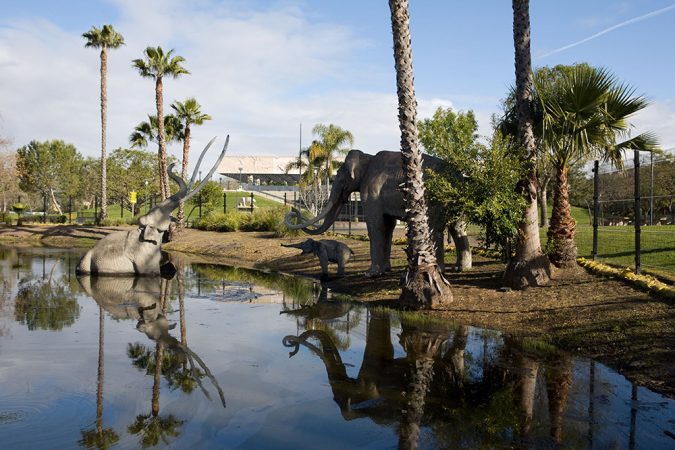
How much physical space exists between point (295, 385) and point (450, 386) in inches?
64.9

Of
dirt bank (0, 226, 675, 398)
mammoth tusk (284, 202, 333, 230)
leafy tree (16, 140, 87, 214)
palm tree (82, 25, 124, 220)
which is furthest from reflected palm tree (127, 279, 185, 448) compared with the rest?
leafy tree (16, 140, 87, 214)

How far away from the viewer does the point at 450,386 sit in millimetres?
6727

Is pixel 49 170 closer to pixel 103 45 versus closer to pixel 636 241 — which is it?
pixel 103 45

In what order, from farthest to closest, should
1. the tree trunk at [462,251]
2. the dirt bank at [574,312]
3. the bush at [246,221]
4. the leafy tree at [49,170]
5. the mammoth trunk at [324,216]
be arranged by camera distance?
the leafy tree at [49,170] → the bush at [246,221] → the mammoth trunk at [324,216] → the tree trunk at [462,251] → the dirt bank at [574,312]

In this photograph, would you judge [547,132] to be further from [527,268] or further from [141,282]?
[141,282]

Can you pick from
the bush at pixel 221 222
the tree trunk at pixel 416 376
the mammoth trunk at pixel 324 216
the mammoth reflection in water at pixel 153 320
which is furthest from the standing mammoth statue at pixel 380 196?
the bush at pixel 221 222

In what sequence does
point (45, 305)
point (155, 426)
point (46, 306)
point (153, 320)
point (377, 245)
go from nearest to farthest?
point (155, 426) < point (153, 320) < point (46, 306) < point (45, 305) < point (377, 245)

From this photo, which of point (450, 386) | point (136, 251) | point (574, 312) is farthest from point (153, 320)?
point (574, 312)

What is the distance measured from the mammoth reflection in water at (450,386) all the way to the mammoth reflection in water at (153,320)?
1454mm

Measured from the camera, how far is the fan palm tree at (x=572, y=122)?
1127cm

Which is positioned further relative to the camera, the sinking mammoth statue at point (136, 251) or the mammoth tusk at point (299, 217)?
the sinking mammoth statue at point (136, 251)

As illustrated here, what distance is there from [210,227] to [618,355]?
81.5 feet

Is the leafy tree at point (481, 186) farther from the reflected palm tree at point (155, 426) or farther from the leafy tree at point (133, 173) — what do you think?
the leafy tree at point (133, 173)

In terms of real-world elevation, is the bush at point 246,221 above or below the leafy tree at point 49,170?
below
